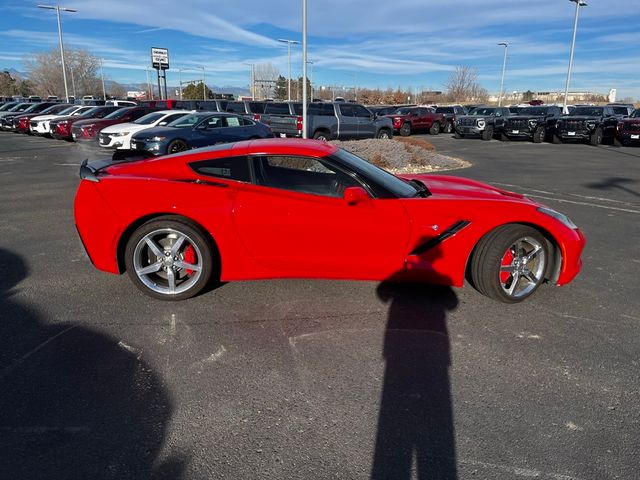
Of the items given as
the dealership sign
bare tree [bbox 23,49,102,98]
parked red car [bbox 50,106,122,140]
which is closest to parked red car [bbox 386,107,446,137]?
parked red car [bbox 50,106,122,140]

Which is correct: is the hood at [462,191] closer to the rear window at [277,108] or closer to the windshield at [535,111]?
the rear window at [277,108]

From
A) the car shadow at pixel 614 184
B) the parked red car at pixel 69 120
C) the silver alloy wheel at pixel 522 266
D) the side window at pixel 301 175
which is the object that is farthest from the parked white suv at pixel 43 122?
the silver alloy wheel at pixel 522 266

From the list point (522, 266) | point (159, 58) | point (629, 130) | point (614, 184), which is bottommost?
point (614, 184)

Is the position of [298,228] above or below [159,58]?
below

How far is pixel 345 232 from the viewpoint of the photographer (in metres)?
3.91

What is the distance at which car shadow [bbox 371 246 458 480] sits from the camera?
7.67 ft

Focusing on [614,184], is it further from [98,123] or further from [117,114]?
[117,114]

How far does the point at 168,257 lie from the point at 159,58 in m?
54.3

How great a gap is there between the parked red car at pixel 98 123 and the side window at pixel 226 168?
16695 millimetres

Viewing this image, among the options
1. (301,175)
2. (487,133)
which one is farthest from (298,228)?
(487,133)

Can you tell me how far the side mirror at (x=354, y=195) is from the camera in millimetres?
3803

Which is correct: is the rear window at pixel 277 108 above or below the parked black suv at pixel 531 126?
above

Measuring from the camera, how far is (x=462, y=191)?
4461 millimetres

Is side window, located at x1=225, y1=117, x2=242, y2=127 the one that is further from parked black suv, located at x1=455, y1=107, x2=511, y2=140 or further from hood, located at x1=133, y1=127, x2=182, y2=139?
parked black suv, located at x1=455, y1=107, x2=511, y2=140
